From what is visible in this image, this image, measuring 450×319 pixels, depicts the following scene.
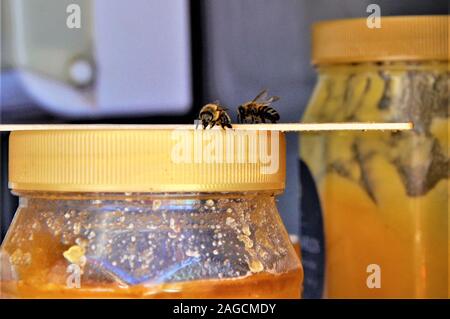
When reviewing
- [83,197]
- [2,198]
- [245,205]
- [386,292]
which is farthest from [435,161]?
[2,198]

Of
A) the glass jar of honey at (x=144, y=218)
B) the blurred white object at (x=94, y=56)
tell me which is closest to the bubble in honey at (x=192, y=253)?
the glass jar of honey at (x=144, y=218)

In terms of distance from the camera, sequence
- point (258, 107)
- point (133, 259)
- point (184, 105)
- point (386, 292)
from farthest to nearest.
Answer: point (184, 105)
point (386, 292)
point (258, 107)
point (133, 259)

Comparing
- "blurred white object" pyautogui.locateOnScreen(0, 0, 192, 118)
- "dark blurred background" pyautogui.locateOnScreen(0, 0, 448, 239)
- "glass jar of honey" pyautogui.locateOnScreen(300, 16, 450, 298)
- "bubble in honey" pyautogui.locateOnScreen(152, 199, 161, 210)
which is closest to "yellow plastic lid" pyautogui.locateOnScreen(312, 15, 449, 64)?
"glass jar of honey" pyautogui.locateOnScreen(300, 16, 450, 298)

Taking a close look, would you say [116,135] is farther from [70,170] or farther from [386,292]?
[386,292]

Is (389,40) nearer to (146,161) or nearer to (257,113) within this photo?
(257,113)

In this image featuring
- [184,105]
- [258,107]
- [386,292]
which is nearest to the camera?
[258,107]

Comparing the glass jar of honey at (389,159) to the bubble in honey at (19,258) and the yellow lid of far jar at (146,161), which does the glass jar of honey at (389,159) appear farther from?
the bubble in honey at (19,258)

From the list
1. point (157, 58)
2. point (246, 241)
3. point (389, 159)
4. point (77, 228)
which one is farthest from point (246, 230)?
point (157, 58)
